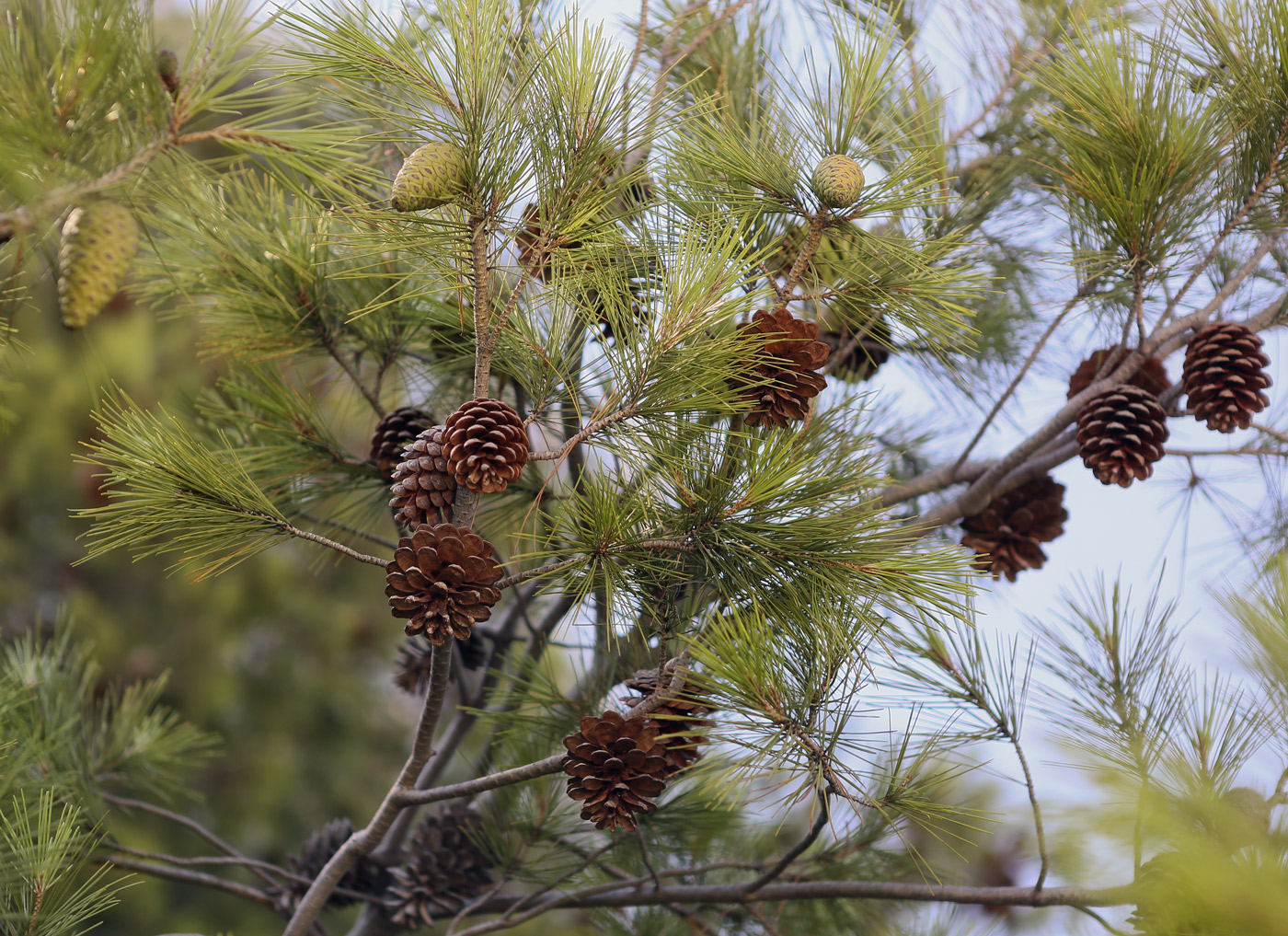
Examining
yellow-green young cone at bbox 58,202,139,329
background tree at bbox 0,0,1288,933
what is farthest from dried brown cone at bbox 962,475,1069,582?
yellow-green young cone at bbox 58,202,139,329

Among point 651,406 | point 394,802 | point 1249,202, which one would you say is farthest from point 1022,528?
point 394,802

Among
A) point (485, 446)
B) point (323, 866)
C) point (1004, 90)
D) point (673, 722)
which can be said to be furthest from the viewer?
point (1004, 90)

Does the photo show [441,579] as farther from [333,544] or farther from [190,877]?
[190,877]

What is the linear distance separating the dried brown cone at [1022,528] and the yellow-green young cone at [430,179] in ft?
1.54

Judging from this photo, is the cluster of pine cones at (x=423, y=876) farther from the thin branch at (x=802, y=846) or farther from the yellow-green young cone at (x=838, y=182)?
the yellow-green young cone at (x=838, y=182)

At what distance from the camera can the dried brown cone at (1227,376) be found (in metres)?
0.59

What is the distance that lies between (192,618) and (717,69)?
1872mm

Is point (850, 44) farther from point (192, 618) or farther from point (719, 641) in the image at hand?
point (192, 618)

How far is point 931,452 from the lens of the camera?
1023mm

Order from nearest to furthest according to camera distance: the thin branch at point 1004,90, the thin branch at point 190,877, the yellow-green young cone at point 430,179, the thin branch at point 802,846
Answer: the yellow-green young cone at point 430,179
the thin branch at point 802,846
the thin branch at point 190,877
the thin branch at point 1004,90

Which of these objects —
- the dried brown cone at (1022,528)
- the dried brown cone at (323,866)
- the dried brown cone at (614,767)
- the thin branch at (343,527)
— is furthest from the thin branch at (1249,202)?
the dried brown cone at (323,866)

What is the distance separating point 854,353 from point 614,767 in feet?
1.37

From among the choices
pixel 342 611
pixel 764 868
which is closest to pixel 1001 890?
pixel 764 868

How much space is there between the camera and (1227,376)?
0.59 meters
